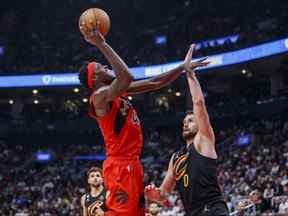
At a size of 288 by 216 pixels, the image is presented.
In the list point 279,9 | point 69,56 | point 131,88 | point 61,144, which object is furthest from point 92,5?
point 131,88

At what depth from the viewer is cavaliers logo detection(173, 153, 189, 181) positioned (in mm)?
4741

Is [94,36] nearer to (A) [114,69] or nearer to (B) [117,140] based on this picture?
(A) [114,69]

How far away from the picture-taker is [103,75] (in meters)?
4.85

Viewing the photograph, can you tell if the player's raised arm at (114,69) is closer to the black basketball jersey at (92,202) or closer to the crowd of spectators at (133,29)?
the black basketball jersey at (92,202)

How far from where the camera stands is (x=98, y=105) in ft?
15.9

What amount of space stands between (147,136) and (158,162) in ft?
16.8

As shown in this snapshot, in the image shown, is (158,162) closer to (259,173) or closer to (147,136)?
(147,136)

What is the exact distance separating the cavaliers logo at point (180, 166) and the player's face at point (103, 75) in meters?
0.88

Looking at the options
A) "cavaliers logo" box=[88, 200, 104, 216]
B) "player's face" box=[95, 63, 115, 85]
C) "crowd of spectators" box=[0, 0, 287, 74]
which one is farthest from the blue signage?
"player's face" box=[95, 63, 115, 85]

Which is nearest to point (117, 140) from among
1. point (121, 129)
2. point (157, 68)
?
point (121, 129)

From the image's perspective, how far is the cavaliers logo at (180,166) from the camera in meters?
4.74

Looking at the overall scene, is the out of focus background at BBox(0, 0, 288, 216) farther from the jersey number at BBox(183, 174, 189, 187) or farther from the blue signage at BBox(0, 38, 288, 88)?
the jersey number at BBox(183, 174, 189, 187)

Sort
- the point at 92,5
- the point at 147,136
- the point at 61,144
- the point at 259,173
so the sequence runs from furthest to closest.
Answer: the point at 92,5 → the point at 61,144 → the point at 147,136 → the point at 259,173

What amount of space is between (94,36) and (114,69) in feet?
1.07
